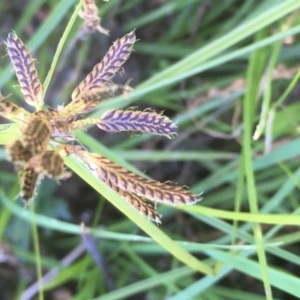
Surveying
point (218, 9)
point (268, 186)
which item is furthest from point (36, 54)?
point (268, 186)

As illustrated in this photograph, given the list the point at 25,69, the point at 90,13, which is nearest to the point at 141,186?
the point at 25,69

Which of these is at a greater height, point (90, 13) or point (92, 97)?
point (90, 13)

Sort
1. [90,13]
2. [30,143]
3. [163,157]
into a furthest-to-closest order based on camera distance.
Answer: [163,157]
[90,13]
[30,143]

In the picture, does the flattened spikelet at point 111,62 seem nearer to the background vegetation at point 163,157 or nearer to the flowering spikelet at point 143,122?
the flowering spikelet at point 143,122

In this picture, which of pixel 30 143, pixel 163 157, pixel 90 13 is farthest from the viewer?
pixel 163 157

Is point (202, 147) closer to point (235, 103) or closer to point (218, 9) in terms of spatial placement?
point (235, 103)

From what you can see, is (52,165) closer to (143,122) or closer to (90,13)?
(143,122)
